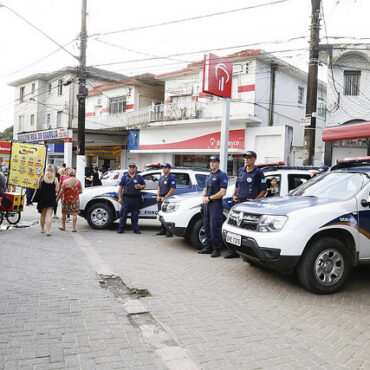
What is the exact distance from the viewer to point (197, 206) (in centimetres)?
779

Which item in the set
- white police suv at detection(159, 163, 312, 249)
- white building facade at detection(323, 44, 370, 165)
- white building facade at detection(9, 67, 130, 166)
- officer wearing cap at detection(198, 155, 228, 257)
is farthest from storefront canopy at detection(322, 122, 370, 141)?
white building facade at detection(9, 67, 130, 166)

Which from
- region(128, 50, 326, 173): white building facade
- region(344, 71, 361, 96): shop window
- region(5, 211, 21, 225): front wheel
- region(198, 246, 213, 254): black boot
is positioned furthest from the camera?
region(128, 50, 326, 173): white building facade

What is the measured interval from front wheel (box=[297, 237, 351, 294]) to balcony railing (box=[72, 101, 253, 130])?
15.0 metres

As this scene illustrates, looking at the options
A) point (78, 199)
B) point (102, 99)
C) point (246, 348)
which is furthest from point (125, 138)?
point (246, 348)

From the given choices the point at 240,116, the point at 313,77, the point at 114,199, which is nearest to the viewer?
the point at 114,199

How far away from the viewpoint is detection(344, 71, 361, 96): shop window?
58.5 ft

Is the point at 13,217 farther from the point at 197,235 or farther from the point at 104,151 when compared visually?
the point at 104,151

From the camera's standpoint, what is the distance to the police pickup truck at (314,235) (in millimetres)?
4906

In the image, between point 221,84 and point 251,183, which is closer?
point 251,183

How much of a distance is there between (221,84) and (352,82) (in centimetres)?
1063

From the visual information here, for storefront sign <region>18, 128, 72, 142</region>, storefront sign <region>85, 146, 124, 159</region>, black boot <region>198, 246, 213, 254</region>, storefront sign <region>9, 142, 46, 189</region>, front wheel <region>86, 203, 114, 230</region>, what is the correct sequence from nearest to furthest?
1. black boot <region>198, 246, 213, 254</region>
2. front wheel <region>86, 203, 114, 230</region>
3. storefront sign <region>9, 142, 46, 189</region>
4. storefront sign <region>18, 128, 72, 142</region>
5. storefront sign <region>85, 146, 124, 159</region>

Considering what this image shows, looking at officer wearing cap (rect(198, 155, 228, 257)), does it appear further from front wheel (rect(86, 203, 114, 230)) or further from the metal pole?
front wheel (rect(86, 203, 114, 230))

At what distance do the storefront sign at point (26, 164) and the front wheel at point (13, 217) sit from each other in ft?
3.09


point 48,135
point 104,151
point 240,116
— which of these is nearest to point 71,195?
point 240,116
